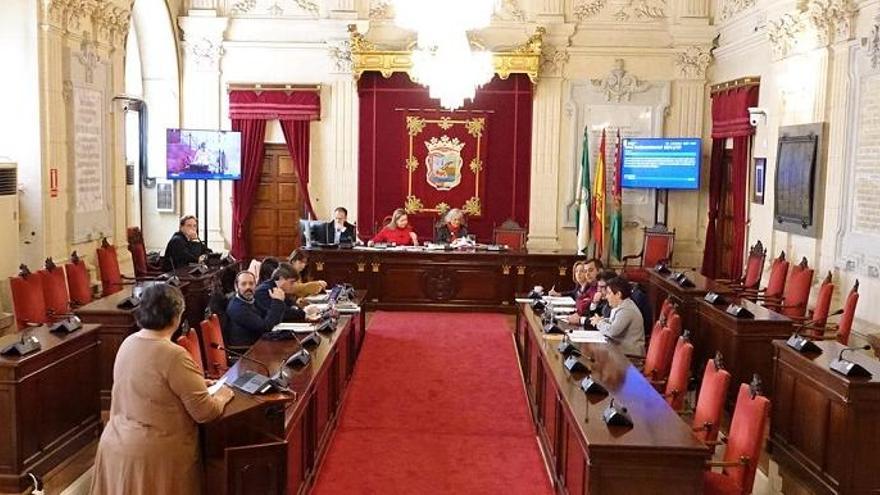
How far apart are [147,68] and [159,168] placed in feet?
5.15

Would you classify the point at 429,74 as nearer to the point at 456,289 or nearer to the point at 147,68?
the point at 456,289

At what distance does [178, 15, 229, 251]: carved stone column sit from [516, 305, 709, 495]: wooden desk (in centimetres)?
959

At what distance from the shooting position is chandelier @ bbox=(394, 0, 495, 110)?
9.26 metres

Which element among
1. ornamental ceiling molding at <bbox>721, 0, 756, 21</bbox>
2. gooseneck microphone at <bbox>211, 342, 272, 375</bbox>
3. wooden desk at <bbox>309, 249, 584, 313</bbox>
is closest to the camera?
gooseneck microphone at <bbox>211, 342, 272, 375</bbox>

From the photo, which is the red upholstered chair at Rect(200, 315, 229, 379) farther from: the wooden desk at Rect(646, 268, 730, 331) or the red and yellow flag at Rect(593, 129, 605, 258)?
the red and yellow flag at Rect(593, 129, 605, 258)

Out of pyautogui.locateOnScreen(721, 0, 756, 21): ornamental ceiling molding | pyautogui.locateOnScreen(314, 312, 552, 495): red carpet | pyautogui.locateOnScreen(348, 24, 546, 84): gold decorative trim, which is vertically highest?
pyautogui.locateOnScreen(721, 0, 756, 21): ornamental ceiling molding

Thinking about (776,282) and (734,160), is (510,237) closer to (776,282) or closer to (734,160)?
(734,160)

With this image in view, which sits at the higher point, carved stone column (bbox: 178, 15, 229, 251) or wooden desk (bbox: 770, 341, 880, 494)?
carved stone column (bbox: 178, 15, 229, 251)

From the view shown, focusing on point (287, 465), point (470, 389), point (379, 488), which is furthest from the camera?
point (470, 389)

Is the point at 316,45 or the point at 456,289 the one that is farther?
the point at 316,45

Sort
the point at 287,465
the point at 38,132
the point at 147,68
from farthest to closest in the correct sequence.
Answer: the point at 147,68 → the point at 38,132 → the point at 287,465

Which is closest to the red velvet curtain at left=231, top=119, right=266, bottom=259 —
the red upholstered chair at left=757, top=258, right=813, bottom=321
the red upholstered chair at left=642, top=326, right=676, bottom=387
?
the red upholstered chair at left=757, top=258, right=813, bottom=321

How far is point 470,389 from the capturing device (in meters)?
8.34

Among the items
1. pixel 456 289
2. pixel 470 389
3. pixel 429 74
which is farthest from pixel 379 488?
pixel 456 289
